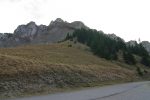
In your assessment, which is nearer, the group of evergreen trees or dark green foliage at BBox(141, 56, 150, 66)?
the group of evergreen trees

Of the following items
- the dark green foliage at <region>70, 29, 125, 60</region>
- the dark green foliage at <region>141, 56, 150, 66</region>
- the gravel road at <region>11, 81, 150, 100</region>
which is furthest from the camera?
the dark green foliage at <region>141, 56, 150, 66</region>

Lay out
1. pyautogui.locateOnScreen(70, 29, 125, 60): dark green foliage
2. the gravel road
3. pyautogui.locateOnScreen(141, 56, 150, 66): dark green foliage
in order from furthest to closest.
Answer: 1. pyautogui.locateOnScreen(141, 56, 150, 66): dark green foliage
2. pyautogui.locateOnScreen(70, 29, 125, 60): dark green foliage
3. the gravel road

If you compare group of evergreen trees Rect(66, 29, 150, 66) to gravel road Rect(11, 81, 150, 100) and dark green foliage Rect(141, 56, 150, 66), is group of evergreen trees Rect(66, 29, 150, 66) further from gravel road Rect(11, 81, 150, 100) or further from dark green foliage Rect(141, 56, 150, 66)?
gravel road Rect(11, 81, 150, 100)

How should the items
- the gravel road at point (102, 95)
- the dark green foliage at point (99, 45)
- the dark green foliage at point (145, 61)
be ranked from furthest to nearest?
the dark green foliage at point (145, 61)
the dark green foliage at point (99, 45)
the gravel road at point (102, 95)

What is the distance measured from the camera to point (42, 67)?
50125mm

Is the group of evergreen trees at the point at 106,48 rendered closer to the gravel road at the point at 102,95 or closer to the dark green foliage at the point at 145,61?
the dark green foliage at the point at 145,61

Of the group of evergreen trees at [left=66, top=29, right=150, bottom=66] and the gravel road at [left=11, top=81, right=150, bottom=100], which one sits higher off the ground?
the group of evergreen trees at [left=66, top=29, right=150, bottom=66]

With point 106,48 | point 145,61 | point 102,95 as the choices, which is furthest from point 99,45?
point 102,95

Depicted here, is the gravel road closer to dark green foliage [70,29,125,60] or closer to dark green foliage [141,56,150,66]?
dark green foliage [70,29,125,60]

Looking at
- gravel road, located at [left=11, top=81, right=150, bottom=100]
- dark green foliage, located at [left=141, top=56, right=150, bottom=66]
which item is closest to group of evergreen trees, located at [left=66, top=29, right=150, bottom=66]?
dark green foliage, located at [left=141, top=56, right=150, bottom=66]

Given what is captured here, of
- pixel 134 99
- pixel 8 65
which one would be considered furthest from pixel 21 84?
pixel 134 99

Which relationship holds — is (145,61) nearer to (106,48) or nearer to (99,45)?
(106,48)

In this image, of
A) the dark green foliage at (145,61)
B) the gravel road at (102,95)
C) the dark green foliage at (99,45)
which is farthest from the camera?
the dark green foliage at (145,61)

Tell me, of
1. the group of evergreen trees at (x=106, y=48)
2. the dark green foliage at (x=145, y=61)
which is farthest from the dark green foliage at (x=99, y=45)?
the dark green foliage at (x=145, y=61)
